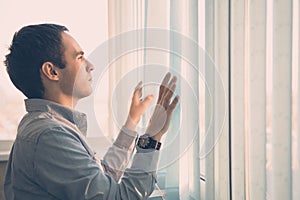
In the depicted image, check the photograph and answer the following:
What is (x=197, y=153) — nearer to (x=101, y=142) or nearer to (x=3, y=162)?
(x=101, y=142)

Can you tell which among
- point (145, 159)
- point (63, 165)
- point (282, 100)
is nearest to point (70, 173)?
point (63, 165)

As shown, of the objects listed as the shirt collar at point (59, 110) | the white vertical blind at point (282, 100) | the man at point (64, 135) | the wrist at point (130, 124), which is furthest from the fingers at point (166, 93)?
the white vertical blind at point (282, 100)

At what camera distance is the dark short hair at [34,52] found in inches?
38.5

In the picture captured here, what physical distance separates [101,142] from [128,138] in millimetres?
89

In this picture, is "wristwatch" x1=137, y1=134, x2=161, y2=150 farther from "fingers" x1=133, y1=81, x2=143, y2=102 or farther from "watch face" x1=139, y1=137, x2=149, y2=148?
"fingers" x1=133, y1=81, x2=143, y2=102

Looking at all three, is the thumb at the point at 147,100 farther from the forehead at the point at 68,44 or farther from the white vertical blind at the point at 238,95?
the white vertical blind at the point at 238,95

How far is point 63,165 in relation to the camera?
0.86 m

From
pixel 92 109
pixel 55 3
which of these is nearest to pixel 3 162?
pixel 55 3

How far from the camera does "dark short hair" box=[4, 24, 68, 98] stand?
0.98m

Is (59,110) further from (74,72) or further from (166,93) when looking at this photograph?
(166,93)

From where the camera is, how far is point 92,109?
100 cm

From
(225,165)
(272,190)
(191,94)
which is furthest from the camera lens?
(225,165)

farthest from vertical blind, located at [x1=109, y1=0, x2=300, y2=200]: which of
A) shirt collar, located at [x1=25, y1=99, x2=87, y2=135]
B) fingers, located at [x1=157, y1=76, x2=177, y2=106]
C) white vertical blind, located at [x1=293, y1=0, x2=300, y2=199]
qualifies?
shirt collar, located at [x1=25, y1=99, x2=87, y2=135]

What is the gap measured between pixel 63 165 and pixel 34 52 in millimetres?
312
